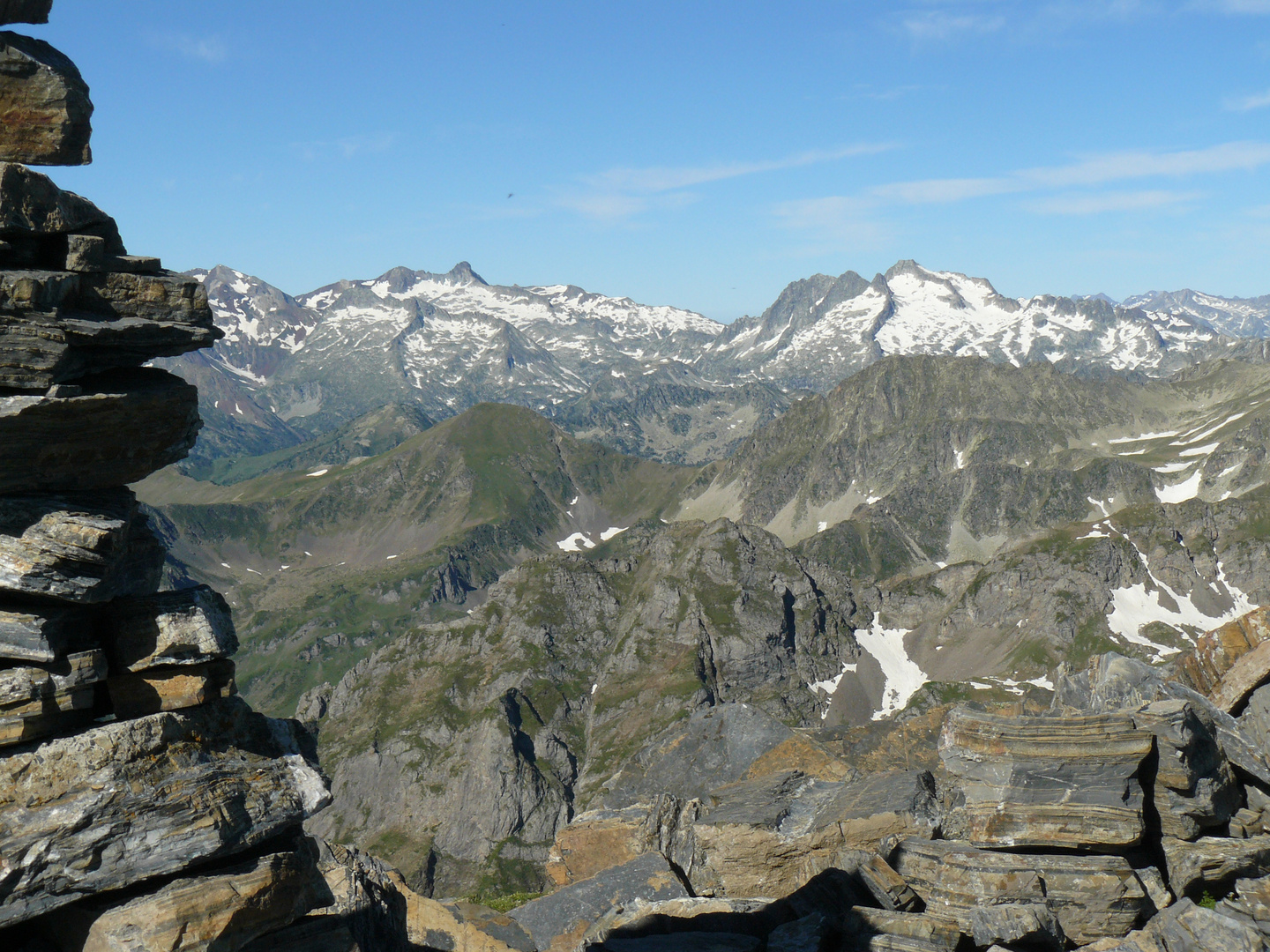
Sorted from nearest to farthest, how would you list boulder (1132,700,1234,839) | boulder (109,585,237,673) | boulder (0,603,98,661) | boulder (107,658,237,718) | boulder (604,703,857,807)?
1. boulder (0,603,98,661)
2. boulder (107,658,237,718)
3. boulder (109,585,237,673)
4. boulder (1132,700,1234,839)
5. boulder (604,703,857,807)

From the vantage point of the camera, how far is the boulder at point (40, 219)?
646 inches

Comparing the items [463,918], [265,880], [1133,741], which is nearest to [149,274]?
[265,880]

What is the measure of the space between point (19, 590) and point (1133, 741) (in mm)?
24646

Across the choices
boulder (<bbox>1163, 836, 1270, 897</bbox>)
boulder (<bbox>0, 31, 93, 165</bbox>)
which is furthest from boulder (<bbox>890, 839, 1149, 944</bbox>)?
boulder (<bbox>0, 31, 93, 165</bbox>)

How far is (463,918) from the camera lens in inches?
1039

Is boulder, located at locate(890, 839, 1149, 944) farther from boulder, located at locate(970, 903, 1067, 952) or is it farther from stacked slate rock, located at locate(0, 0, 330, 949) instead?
stacked slate rock, located at locate(0, 0, 330, 949)

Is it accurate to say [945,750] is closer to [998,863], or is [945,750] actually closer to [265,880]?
[998,863]

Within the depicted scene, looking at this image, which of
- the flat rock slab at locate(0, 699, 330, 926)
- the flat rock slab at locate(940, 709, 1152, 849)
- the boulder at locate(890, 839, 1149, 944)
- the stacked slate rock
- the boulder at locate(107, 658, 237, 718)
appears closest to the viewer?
the flat rock slab at locate(0, 699, 330, 926)

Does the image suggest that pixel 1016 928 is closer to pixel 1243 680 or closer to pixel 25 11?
pixel 1243 680

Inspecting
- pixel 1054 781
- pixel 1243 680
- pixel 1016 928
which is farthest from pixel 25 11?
pixel 1243 680

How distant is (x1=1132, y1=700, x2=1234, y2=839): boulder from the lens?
22000 mm

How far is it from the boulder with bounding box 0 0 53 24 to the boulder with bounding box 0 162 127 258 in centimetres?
379

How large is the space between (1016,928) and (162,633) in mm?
18235

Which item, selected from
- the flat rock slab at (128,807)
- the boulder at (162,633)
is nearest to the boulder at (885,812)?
the flat rock slab at (128,807)
